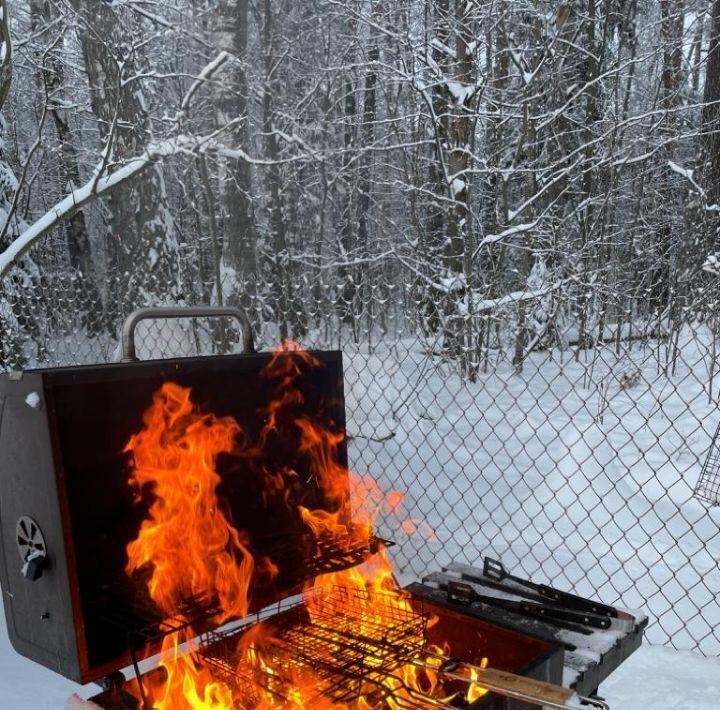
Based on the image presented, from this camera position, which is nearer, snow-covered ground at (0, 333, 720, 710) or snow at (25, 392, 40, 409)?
snow at (25, 392, 40, 409)

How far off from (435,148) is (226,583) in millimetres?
7652

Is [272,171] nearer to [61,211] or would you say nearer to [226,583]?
[61,211]

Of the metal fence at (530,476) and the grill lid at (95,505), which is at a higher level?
the grill lid at (95,505)

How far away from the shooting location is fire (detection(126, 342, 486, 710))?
179 centimetres

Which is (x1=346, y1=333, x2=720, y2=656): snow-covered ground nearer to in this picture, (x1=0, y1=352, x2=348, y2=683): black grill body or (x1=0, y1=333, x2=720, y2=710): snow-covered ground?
(x1=0, y1=333, x2=720, y2=710): snow-covered ground

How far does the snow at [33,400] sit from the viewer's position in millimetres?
1532

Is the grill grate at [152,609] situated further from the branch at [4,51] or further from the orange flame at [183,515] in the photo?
the branch at [4,51]

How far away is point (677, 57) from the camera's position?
10078 millimetres

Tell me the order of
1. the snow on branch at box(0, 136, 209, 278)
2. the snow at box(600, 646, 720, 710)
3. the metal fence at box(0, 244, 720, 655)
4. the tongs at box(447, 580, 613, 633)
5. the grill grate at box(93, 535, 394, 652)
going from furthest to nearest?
the snow on branch at box(0, 136, 209, 278) → the metal fence at box(0, 244, 720, 655) → the snow at box(600, 646, 720, 710) → the tongs at box(447, 580, 613, 633) → the grill grate at box(93, 535, 394, 652)

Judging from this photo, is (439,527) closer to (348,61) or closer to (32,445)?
(32,445)

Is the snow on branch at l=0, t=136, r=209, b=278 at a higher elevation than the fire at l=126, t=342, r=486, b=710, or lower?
higher

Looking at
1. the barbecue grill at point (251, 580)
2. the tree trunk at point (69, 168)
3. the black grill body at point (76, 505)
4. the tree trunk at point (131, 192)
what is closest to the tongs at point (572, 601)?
the barbecue grill at point (251, 580)

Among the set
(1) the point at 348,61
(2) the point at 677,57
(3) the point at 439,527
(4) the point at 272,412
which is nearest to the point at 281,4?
(1) the point at 348,61

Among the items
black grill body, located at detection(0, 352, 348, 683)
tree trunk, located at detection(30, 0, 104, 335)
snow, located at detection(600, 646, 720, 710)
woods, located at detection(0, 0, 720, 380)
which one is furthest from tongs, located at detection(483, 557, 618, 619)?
tree trunk, located at detection(30, 0, 104, 335)
